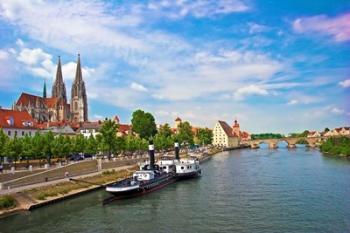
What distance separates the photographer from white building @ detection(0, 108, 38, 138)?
77319mm

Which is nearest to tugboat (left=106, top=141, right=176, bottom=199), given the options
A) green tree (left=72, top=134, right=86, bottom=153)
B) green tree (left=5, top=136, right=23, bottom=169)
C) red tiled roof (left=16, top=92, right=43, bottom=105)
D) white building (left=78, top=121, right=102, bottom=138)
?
green tree (left=72, top=134, right=86, bottom=153)

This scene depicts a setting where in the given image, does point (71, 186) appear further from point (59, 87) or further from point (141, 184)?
point (59, 87)

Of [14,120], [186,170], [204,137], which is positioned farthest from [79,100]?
[186,170]

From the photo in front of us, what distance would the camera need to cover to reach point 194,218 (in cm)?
3669

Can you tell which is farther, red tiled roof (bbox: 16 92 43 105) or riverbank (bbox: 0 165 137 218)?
red tiled roof (bbox: 16 92 43 105)

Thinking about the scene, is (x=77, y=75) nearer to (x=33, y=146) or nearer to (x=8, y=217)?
(x=33, y=146)

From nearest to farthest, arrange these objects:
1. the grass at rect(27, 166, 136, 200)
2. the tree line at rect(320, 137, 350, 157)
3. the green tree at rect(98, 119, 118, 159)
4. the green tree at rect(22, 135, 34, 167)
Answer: the grass at rect(27, 166, 136, 200)
the green tree at rect(22, 135, 34, 167)
the green tree at rect(98, 119, 118, 159)
the tree line at rect(320, 137, 350, 157)

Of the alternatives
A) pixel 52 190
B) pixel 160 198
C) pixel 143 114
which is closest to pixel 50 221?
pixel 52 190

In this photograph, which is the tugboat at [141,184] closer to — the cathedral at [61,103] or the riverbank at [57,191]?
the riverbank at [57,191]

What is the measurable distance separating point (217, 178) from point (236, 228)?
34911mm

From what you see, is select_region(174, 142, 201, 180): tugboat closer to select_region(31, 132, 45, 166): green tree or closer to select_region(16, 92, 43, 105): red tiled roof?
select_region(31, 132, 45, 166): green tree

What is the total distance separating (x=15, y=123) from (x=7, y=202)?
46.7m

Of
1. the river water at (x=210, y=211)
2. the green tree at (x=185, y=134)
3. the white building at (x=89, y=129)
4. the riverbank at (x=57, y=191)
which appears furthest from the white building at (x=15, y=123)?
the green tree at (x=185, y=134)

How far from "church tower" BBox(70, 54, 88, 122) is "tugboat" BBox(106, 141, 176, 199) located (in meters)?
129
